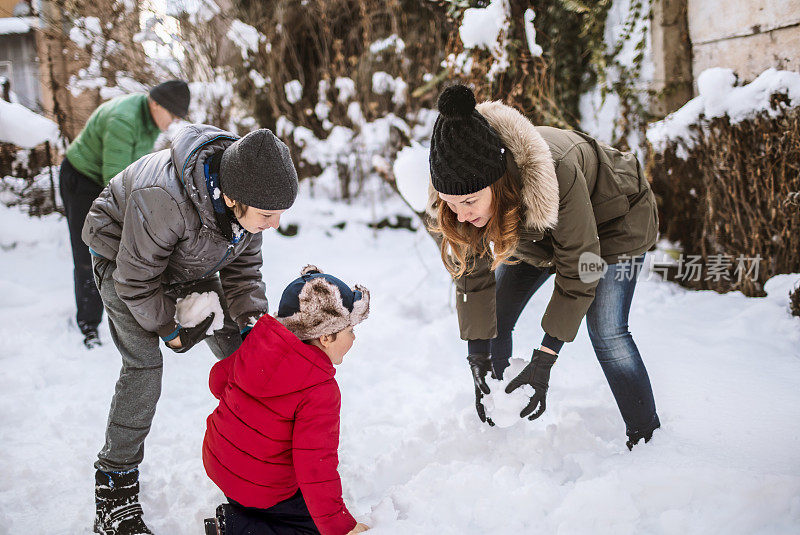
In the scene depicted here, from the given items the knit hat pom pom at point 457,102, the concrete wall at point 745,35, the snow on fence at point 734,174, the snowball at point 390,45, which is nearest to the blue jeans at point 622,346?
the knit hat pom pom at point 457,102

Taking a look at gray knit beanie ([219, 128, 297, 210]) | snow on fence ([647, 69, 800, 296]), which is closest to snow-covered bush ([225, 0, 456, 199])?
snow on fence ([647, 69, 800, 296])

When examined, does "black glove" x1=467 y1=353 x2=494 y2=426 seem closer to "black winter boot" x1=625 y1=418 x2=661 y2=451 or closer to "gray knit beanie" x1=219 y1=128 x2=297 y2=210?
"black winter boot" x1=625 y1=418 x2=661 y2=451

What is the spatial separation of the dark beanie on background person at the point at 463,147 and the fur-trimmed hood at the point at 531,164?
5 centimetres

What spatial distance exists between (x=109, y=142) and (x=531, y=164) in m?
2.49

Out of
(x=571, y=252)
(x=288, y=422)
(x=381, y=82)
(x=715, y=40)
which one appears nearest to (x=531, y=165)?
(x=571, y=252)

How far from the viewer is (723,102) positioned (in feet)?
12.3

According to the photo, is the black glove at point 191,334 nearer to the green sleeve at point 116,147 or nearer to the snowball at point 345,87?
the green sleeve at point 116,147

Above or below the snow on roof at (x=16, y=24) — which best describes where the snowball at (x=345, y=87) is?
below

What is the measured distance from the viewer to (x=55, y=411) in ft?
9.65

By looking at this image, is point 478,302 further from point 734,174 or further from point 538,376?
point 734,174

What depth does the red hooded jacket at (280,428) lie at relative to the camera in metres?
1.71

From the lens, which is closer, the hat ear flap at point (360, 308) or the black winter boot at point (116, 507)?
the hat ear flap at point (360, 308)

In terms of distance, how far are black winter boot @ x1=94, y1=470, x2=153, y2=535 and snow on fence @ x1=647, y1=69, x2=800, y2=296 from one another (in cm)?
374

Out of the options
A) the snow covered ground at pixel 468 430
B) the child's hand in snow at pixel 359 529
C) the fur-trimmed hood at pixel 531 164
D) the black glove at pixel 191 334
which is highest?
the fur-trimmed hood at pixel 531 164
